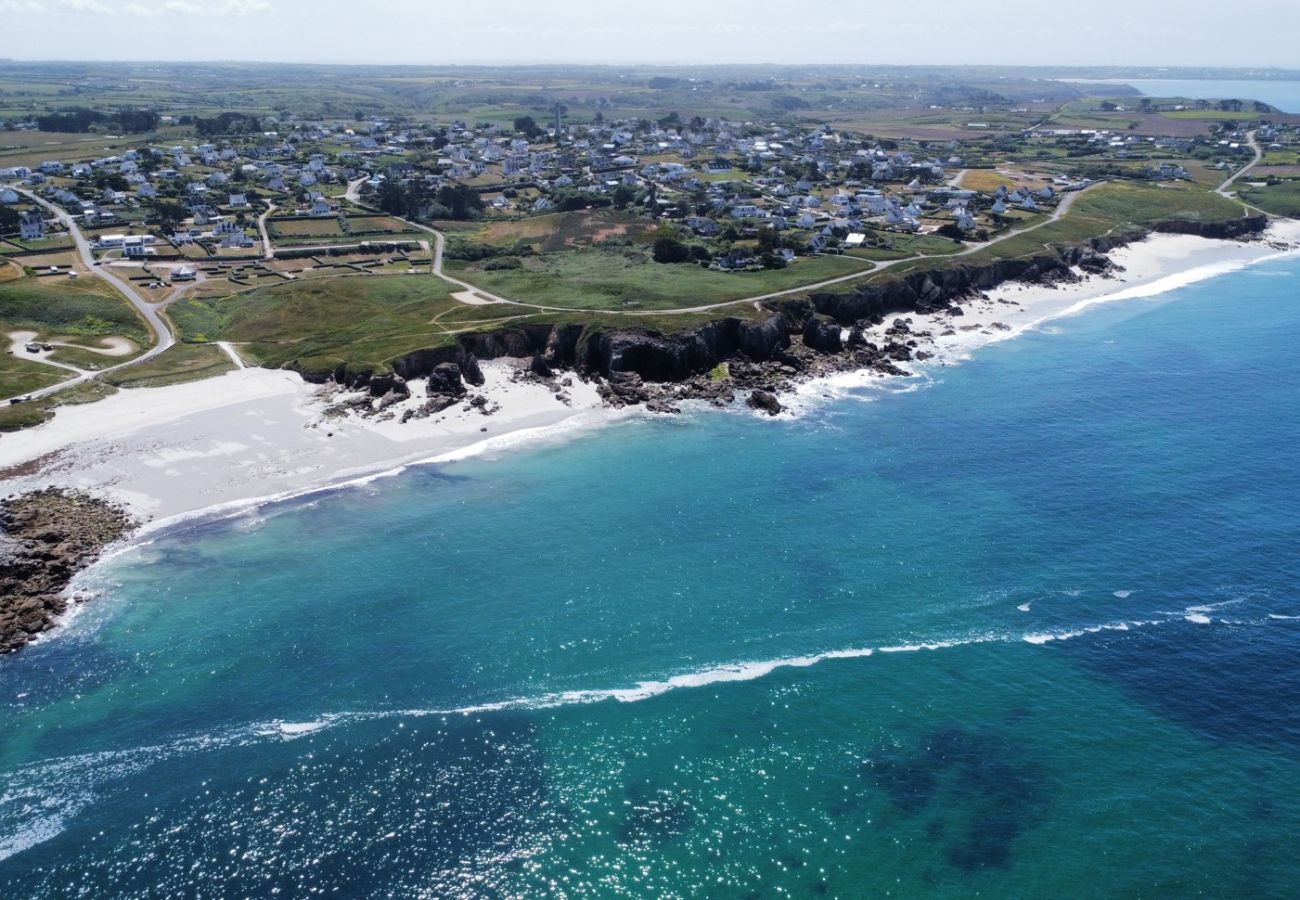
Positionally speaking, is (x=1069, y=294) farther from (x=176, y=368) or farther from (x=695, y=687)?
(x=176, y=368)

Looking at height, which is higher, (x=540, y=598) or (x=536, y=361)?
(x=536, y=361)

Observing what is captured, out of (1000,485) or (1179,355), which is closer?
(1000,485)

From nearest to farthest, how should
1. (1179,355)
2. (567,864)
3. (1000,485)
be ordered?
(567,864) < (1000,485) < (1179,355)

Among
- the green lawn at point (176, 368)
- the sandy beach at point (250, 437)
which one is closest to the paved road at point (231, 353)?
the green lawn at point (176, 368)

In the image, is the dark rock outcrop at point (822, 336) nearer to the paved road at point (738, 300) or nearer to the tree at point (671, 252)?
the paved road at point (738, 300)

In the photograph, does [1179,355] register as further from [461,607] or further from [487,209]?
[487,209]

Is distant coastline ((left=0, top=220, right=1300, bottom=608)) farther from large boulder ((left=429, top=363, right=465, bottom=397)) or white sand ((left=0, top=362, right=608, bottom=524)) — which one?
large boulder ((left=429, top=363, right=465, bottom=397))

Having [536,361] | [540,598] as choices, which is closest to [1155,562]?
[540,598]
